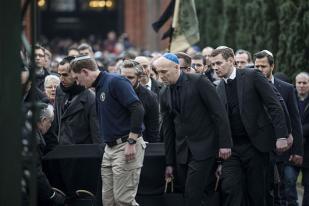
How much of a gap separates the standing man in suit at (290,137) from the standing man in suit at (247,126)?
487 mm

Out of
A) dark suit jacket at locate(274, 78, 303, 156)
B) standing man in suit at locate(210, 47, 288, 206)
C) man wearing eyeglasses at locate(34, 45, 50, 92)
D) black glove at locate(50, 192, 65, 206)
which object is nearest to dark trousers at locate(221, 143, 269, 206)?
standing man in suit at locate(210, 47, 288, 206)

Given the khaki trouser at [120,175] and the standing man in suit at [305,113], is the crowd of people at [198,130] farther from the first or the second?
the standing man in suit at [305,113]

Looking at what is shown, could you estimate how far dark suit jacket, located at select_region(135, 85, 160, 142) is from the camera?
1302 cm

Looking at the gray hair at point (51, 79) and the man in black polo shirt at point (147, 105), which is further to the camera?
the gray hair at point (51, 79)

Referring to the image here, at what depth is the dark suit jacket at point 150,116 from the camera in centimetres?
1302

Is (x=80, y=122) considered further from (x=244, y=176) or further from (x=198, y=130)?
(x=244, y=176)

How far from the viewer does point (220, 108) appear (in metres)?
11.2

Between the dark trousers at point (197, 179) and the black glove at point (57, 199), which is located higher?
the dark trousers at point (197, 179)

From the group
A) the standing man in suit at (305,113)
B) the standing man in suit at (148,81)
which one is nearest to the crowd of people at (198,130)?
the standing man in suit at (305,113)

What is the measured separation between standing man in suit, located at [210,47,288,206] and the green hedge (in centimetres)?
608

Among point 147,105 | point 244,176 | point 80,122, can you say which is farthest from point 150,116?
point 244,176

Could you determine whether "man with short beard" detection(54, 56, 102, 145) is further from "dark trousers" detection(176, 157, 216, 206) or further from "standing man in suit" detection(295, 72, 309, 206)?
"standing man in suit" detection(295, 72, 309, 206)

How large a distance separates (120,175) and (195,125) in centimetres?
95

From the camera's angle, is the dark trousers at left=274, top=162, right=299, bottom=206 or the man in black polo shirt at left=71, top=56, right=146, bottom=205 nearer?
the man in black polo shirt at left=71, top=56, right=146, bottom=205
